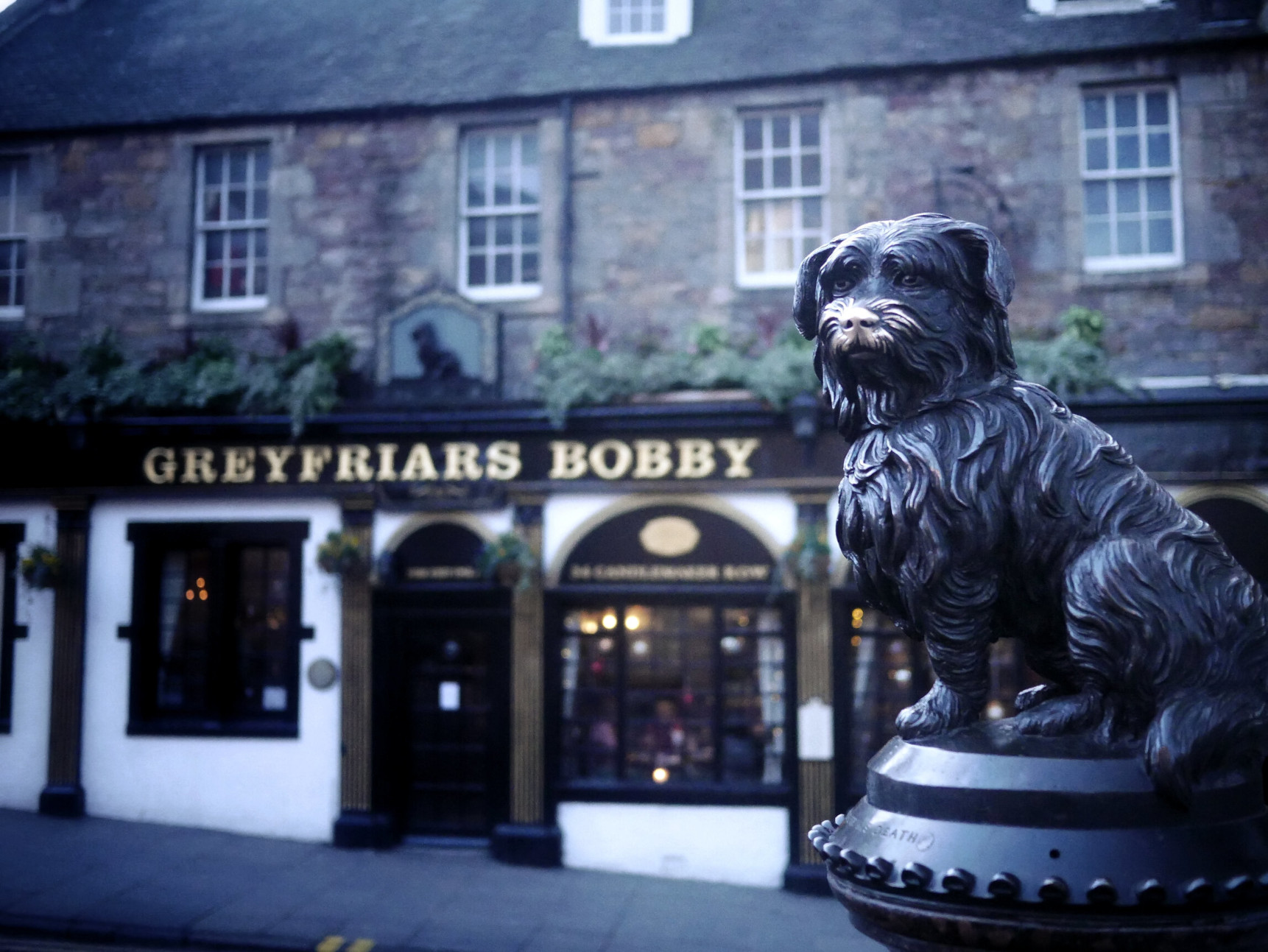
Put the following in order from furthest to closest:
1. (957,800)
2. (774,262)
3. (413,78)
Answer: (413,78) → (774,262) → (957,800)

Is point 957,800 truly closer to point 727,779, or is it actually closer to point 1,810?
point 727,779

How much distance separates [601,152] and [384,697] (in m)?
5.74

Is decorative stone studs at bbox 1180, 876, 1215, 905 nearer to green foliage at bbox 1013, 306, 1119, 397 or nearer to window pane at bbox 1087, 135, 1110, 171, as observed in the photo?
green foliage at bbox 1013, 306, 1119, 397

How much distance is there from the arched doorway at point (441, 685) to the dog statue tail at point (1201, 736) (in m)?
8.69

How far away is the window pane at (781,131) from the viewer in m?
10.4

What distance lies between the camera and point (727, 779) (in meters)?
9.90

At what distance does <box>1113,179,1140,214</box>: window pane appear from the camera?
9.93m

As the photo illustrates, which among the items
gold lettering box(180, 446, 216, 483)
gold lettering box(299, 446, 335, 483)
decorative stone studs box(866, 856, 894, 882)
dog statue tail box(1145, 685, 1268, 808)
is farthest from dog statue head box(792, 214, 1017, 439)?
gold lettering box(180, 446, 216, 483)

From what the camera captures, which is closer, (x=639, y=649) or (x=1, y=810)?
(x=639, y=649)

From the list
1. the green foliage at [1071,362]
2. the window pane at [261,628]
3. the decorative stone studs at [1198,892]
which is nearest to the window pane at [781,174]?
the green foliage at [1071,362]

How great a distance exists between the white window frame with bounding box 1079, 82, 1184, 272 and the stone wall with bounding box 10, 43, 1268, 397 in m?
0.09

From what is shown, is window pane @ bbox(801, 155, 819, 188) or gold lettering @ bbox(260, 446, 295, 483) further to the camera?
gold lettering @ bbox(260, 446, 295, 483)

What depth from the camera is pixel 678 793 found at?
982 centimetres

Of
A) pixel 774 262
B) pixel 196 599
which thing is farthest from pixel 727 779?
pixel 196 599
